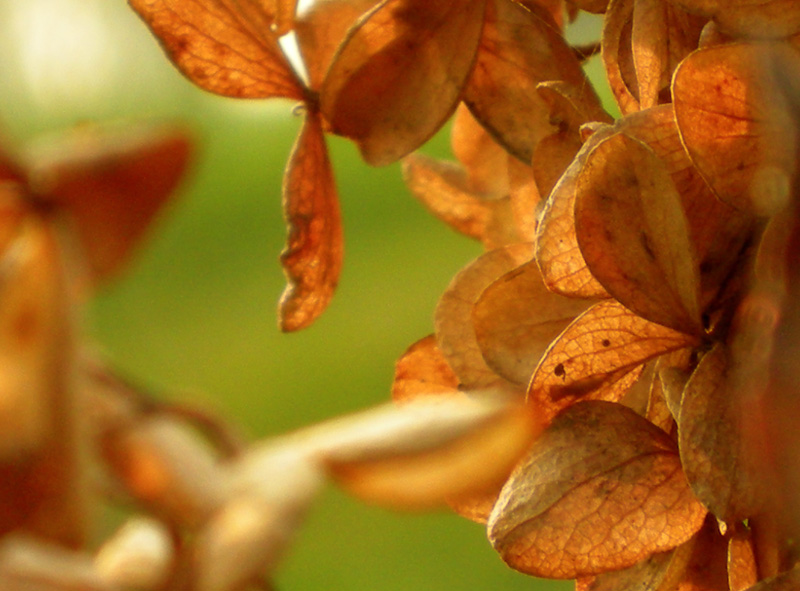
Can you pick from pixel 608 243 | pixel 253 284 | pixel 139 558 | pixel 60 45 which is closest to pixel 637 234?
pixel 608 243

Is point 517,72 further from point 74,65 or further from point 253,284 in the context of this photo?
point 253,284

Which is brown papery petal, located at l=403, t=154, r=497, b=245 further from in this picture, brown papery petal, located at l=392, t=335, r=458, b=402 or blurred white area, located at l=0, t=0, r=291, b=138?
blurred white area, located at l=0, t=0, r=291, b=138

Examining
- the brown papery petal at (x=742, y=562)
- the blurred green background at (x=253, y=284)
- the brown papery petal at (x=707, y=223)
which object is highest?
the brown papery petal at (x=707, y=223)

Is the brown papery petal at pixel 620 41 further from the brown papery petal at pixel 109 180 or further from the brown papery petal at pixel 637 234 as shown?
the brown papery petal at pixel 109 180

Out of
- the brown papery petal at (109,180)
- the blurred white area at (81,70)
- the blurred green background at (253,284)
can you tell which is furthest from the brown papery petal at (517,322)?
the blurred green background at (253,284)

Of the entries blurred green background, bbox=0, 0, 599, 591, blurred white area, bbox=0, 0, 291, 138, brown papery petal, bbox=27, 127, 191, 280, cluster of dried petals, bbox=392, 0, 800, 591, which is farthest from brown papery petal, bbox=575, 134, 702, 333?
blurred green background, bbox=0, 0, 599, 591

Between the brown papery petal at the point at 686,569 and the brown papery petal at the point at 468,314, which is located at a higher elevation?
the brown papery petal at the point at 468,314
